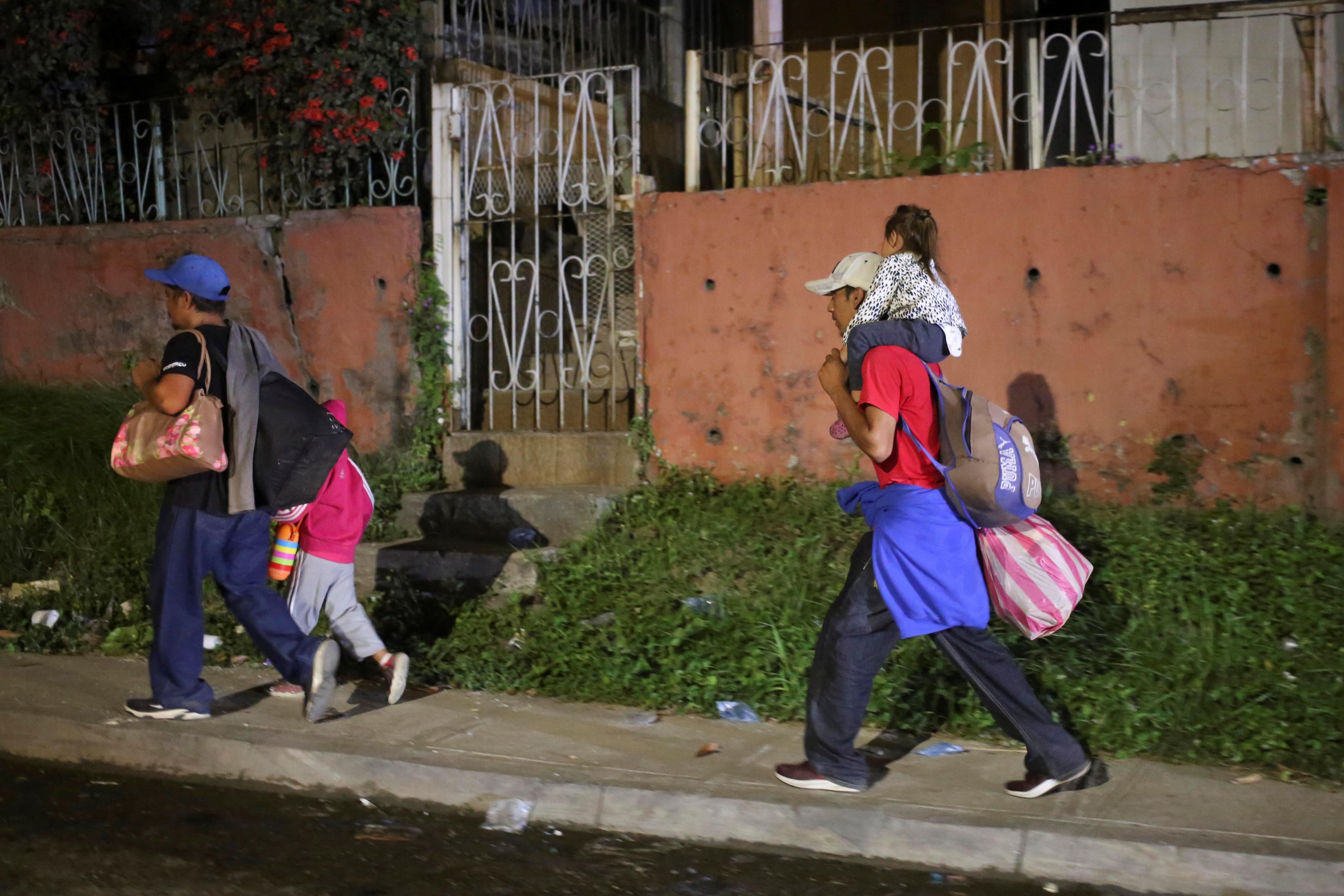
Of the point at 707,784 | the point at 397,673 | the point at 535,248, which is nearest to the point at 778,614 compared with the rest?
the point at 707,784

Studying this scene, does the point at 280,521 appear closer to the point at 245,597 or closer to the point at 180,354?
the point at 245,597

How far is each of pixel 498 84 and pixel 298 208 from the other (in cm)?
164

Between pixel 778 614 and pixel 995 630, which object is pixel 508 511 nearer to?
pixel 778 614

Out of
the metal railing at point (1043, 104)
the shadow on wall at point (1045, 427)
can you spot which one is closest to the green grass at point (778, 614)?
the shadow on wall at point (1045, 427)

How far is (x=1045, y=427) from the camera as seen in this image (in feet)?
21.9

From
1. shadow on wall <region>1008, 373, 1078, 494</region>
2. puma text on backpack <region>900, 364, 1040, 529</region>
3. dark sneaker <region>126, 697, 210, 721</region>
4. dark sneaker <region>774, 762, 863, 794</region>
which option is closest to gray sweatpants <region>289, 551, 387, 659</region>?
dark sneaker <region>126, 697, 210, 721</region>

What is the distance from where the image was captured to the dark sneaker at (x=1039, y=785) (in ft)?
12.9

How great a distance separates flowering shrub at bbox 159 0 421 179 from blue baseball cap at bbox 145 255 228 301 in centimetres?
357

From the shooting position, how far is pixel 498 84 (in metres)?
7.80

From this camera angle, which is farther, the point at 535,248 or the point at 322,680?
the point at 535,248

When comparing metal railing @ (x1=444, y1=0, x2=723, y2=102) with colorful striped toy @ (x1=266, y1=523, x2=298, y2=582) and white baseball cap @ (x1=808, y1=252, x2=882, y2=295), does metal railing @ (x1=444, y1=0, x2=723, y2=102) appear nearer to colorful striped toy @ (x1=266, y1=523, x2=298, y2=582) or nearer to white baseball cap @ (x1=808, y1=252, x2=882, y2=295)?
colorful striped toy @ (x1=266, y1=523, x2=298, y2=582)

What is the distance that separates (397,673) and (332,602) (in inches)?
15.8

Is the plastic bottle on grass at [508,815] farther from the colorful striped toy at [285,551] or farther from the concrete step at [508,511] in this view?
the concrete step at [508,511]

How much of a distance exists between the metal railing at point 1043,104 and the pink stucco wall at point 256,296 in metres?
2.07
